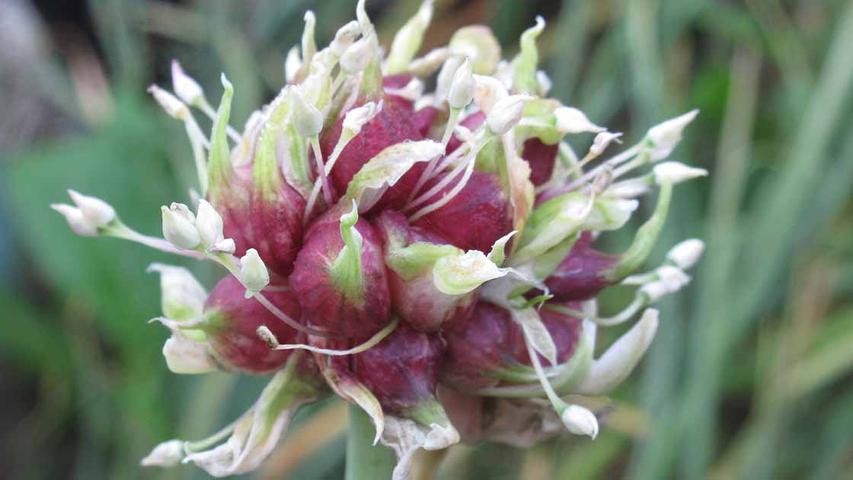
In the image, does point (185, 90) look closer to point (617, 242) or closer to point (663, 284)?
point (663, 284)

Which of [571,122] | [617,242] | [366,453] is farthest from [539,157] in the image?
[617,242]

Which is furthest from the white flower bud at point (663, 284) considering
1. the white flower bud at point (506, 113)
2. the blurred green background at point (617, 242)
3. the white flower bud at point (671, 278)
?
the blurred green background at point (617, 242)

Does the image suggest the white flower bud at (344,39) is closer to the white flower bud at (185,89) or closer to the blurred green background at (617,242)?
the white flower bud at (185,89)

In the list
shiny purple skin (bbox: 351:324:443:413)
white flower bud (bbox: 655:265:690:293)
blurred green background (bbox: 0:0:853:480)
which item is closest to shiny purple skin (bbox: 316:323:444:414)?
shiny purple skin (bbox: 351:324:443:413)

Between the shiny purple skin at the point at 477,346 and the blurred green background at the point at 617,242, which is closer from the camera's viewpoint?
the shiny purple skin at the point at 477,346

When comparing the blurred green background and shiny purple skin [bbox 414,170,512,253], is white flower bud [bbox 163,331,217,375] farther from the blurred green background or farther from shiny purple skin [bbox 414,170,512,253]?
the blurred green background

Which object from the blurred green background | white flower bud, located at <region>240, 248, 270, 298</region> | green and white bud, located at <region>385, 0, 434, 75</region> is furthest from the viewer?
the blurred green background
